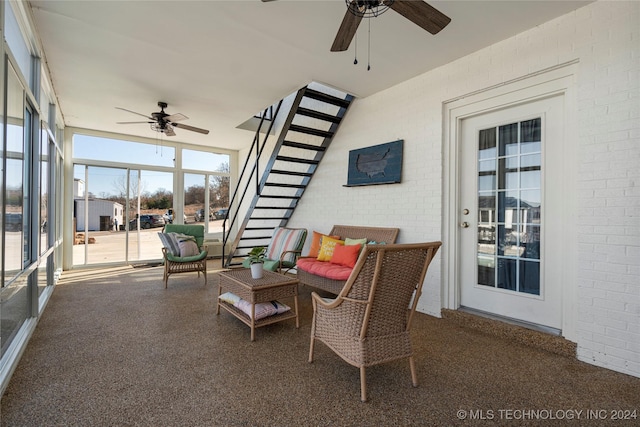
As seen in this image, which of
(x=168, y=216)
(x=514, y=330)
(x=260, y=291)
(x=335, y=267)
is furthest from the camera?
(x=168, y=216)

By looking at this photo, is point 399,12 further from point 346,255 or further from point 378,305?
point 346,255

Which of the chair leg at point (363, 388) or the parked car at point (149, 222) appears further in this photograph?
the parked car at point (149, 222)

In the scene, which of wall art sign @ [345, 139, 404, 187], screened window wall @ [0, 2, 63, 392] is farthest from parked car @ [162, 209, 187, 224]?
wall art sign @ [345, 139, 404, 187]

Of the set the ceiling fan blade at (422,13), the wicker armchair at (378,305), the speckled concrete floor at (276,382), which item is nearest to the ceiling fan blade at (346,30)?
the ceiling fan blade at (422,13)

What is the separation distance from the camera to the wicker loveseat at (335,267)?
12.2 ft

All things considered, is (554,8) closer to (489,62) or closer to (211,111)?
(489,62)

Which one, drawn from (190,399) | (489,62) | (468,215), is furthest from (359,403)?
(489,62)

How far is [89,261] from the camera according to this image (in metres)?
6.23

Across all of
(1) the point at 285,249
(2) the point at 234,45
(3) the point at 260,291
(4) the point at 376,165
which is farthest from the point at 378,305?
(1) the point at 285,249

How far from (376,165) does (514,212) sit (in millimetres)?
1768

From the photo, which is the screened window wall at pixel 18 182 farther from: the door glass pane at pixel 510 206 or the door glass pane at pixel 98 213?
the door glass pane at pixel 510 206

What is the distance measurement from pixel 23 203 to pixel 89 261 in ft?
14.2

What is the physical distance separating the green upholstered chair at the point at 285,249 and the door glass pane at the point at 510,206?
8.56 feet

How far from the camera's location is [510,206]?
122 inches
